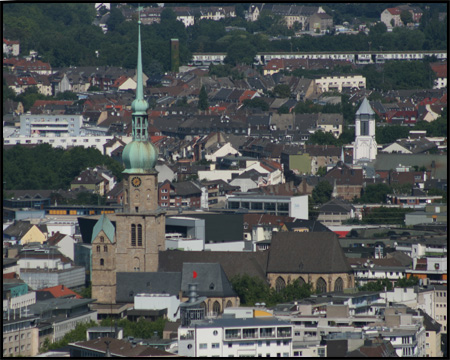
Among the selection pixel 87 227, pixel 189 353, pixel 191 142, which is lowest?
pixel 189 353

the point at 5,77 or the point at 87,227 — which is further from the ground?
the point at 5,77

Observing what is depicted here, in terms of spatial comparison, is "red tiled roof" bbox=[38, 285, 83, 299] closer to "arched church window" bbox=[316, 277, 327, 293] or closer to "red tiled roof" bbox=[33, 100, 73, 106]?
"arched church window" bbox=[316, 277, 327, 293]

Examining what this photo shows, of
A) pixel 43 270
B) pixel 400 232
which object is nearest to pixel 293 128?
pixel 400 232

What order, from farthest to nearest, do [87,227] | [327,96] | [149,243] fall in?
[327,96], [87,227], [149,243]

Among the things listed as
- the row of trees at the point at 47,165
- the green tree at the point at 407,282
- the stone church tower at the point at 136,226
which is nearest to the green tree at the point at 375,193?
the row of trees at the point at 47,165

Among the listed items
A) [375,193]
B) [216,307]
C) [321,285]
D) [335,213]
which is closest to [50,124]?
[375,193]

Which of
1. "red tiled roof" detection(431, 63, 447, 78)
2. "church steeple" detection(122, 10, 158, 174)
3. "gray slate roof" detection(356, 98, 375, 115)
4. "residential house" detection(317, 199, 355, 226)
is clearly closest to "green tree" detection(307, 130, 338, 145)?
"gray slate roof" detection(356, 98, 375, 115)

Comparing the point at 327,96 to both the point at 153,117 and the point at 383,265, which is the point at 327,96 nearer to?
the point at 153,117

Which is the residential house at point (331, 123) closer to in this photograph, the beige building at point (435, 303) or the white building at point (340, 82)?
the white building at point (340, 82)

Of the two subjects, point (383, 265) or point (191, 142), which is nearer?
point (383, 265)
